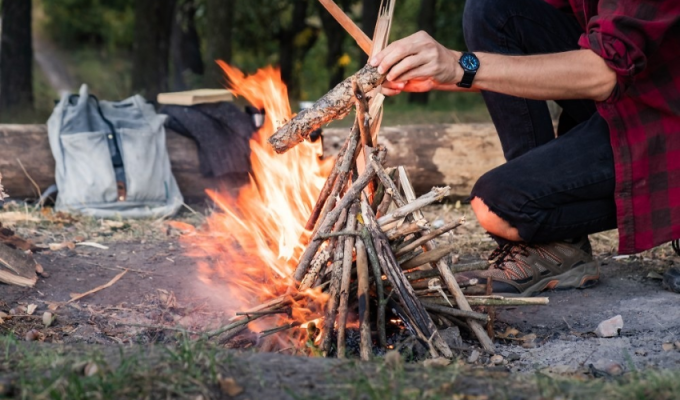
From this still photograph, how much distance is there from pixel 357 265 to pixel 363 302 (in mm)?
154

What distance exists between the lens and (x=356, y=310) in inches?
118

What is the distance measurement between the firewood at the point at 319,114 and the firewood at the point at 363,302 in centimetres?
48

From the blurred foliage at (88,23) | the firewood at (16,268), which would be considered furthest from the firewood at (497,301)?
the blurred foliage at (88,23)

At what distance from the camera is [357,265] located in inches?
110

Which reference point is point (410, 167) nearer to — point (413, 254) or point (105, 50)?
point (413, 254)

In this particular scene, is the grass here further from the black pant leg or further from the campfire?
the black pant leg

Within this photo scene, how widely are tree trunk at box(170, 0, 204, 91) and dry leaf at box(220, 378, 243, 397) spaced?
Answer: 13579 mm

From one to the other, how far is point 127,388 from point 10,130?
401 cm

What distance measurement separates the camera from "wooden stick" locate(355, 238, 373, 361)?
2.63 meters

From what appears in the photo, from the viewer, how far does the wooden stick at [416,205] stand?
9.40 ft

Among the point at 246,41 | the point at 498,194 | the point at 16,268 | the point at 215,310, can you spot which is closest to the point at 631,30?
the point at 498,194

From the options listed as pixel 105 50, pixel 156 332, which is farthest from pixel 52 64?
pixel 156 332

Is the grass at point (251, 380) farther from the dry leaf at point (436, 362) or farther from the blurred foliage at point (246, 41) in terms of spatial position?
the blurred foliage at point (246, 41)

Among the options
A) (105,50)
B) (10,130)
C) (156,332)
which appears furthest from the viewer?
(105,50)
